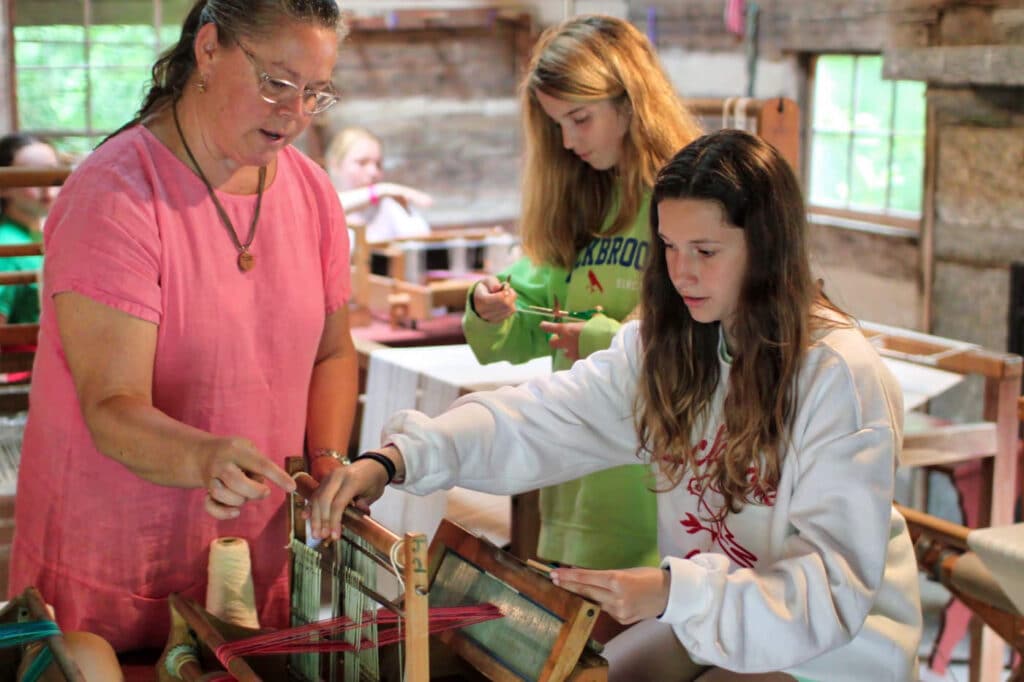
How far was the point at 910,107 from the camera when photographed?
478 centimetres

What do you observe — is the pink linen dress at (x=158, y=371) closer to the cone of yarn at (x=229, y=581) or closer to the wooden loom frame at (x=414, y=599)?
the cone of yarn at (x=229, y=581)

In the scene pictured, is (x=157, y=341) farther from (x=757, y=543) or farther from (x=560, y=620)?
(x=757, y=543)

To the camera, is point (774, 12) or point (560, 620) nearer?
point (560, 620)

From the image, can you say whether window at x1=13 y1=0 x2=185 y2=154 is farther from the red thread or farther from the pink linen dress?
the red thread

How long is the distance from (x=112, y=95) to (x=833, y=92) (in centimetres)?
328

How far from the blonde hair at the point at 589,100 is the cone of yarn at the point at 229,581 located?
0.91m

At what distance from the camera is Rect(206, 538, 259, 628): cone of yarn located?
1.64 m

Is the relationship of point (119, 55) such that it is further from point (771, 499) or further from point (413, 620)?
point (413, 620)

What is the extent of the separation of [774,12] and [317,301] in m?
3.88

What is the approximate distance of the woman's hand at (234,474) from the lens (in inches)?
55.6

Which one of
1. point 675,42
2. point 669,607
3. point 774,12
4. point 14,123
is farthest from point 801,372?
point 14,123

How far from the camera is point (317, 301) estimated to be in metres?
1.79

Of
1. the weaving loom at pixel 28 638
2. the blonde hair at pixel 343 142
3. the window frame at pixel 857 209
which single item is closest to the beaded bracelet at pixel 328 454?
the weaving loom at pixel 28 638

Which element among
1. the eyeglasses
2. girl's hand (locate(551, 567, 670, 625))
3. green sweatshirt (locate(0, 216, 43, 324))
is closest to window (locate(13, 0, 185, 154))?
green sweatshirt (locate(0, 216, 43, 324))
